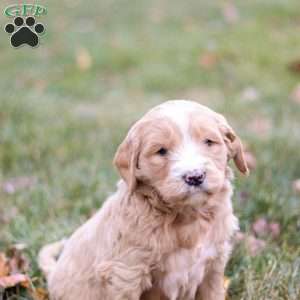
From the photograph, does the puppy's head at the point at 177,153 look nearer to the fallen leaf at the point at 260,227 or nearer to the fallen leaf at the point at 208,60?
the fallen leaf at the point at 260,227

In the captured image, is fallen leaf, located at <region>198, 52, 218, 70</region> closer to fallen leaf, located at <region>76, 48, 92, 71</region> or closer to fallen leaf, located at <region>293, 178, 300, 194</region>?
fallen leaf, located at <region>76, 48, 92, 71</region>

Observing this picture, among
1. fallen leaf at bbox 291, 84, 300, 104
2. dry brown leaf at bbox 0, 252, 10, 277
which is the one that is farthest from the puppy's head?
fallen leaf at bbox 291, 84, 300, 104

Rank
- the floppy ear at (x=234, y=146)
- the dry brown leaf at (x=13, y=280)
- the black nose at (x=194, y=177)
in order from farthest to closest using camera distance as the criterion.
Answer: the dry brown leaf at (x=13, y=280)
the floppy ear at (x=234, y=146)
the black nose at (x=194, y=177)

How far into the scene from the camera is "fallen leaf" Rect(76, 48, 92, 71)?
34.1 feet

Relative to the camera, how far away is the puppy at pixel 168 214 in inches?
116

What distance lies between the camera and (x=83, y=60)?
10547mm

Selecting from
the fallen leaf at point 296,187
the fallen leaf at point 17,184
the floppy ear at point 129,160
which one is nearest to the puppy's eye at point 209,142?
the floppy ear at point 129,160

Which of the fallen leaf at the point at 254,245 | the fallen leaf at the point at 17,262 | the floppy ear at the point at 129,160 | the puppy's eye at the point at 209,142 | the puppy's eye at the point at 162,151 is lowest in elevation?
the fallen leaf at the point at 17,262

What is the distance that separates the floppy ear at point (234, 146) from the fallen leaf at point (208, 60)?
6598mm

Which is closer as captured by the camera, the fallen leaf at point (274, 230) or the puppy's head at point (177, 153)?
the puppy's head at point (177, 153)

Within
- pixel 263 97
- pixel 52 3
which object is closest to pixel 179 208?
pixel 263 97

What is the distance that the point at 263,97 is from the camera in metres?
8.53

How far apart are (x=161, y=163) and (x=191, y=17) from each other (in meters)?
9.73

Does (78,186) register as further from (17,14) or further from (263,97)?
(263,97)
